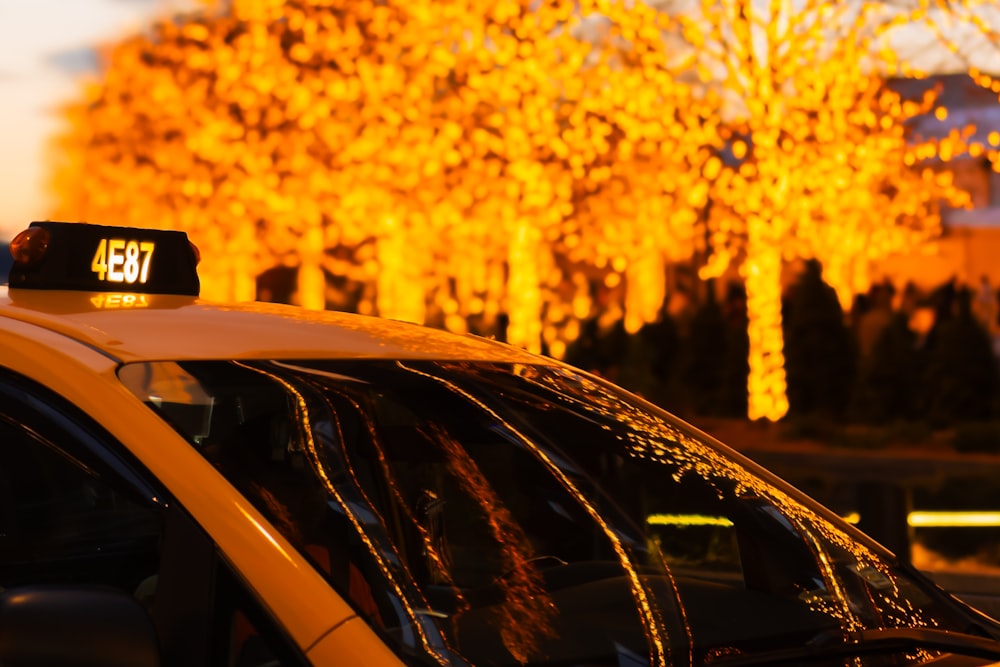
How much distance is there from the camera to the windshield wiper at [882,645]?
2449 mm

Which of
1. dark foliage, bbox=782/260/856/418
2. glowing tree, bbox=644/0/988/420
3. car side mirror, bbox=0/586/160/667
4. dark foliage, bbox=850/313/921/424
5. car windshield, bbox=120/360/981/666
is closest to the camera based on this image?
car side mirror, bbox=0/586/160/667

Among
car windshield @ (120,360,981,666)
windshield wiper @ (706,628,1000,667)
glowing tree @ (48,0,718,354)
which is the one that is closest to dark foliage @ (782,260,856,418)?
glowing tree @ (48,0,718,354)

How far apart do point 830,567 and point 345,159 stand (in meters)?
15.7

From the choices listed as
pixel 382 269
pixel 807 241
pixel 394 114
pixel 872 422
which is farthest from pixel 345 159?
pixel 872 422

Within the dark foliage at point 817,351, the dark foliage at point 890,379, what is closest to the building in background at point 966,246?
the dark foliage at point 817,351

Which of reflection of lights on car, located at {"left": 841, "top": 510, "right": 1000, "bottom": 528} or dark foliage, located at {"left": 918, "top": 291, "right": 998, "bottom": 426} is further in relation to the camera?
dark foliage, located at {"left": 918, "top": 291, "right": 998, "bottom": 426}

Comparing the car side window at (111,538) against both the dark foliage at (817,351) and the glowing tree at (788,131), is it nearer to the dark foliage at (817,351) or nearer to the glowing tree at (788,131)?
the glowing tree at (788,131)

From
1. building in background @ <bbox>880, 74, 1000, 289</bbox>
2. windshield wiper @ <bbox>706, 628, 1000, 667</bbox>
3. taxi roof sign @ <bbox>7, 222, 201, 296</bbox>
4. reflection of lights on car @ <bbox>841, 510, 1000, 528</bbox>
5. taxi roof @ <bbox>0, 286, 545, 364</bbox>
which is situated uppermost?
building in background @ <bbox>880, 74, 1000, 289</bbox>

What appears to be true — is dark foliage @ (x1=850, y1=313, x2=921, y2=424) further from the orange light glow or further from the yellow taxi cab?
the yellow taxi cab

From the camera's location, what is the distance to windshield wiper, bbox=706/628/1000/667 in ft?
8.04

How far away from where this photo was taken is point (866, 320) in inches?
922

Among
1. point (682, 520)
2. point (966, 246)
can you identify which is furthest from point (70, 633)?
point (966, 246)

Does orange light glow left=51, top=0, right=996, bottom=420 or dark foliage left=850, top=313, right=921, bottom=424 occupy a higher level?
orange light glow left=51, top=0, right=996, bottom=420

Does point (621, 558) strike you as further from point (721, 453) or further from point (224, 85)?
point (224, 85)
